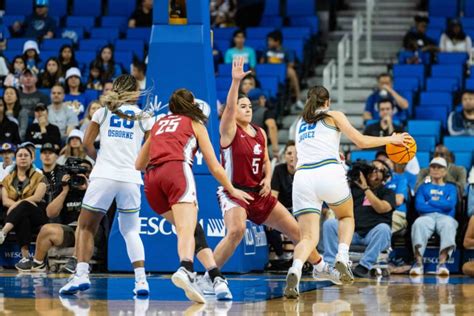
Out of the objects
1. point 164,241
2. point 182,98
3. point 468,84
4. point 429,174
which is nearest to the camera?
point 182,98

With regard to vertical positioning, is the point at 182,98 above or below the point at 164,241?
above

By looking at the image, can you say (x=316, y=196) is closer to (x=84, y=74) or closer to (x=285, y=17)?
(x=84, y=74)

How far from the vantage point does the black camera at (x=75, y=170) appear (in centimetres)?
1377

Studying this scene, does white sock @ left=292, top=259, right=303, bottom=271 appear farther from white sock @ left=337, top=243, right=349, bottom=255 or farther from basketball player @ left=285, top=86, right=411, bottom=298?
white sock @ left=337, top=243, right=349, bottom=255

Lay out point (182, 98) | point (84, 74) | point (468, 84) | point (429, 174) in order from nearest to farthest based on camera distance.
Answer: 1. point (182, 98)
2. point (429, 174)
3. point (468, 84)
4. point (84, 74)

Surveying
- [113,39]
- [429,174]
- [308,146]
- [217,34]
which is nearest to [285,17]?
[217,34]

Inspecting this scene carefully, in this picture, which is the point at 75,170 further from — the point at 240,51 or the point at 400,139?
the point at 240,51

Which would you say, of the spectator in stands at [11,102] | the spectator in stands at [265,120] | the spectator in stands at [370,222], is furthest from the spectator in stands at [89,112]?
the spectator in stands at [370,222]

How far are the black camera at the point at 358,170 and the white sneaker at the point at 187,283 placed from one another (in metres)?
4.91

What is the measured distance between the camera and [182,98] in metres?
10.5

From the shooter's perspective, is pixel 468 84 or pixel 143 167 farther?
pixel 468 84

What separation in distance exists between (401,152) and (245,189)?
1618mm

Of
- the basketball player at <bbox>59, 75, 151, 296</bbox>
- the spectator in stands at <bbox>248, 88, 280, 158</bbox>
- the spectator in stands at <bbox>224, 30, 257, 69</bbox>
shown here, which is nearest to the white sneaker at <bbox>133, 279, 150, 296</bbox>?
the basketball player at <bbox>59, 75, 151, 296</bbox>

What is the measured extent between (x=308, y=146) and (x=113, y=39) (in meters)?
11.4
